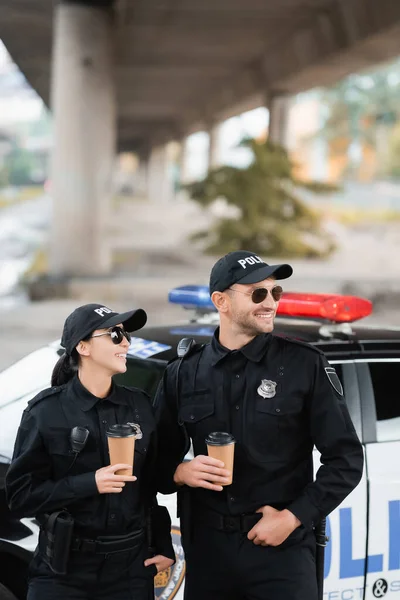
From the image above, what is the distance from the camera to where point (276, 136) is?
27.9m

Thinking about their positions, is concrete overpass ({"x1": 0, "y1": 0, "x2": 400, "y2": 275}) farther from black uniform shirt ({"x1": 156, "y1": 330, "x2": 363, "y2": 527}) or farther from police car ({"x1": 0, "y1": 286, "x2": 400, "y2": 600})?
black uniform shirt ({"x1": 156, "y1": 330, "x2": 363, "y2": 527})

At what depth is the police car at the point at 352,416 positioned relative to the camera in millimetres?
3518

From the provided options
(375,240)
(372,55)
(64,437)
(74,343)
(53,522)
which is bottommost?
(375,240)

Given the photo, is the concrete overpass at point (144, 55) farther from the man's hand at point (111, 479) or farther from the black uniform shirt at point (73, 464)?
the man's hand at point (111, 479)

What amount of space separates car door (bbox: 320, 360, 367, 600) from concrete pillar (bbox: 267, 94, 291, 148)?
2496 centimetres

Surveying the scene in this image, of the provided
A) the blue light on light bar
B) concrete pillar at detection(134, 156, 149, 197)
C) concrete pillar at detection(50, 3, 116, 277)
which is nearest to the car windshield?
the blue light on light bar

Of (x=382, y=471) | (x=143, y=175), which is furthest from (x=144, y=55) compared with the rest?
(x=143, y=175)

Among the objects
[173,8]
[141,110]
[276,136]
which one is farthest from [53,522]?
[141,110]

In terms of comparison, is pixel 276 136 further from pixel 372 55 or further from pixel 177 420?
pixel 177 420

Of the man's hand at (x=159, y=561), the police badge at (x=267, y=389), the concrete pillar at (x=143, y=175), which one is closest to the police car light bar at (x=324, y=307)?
the police badge at (x=267, y=389)

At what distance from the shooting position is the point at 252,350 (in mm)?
2941

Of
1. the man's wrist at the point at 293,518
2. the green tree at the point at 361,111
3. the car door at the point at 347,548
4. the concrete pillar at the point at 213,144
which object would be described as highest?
the green tree at the point at 361,111

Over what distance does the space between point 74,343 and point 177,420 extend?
0.43 m

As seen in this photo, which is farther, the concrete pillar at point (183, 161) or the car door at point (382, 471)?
the concrete pillar at point (183, 161)
